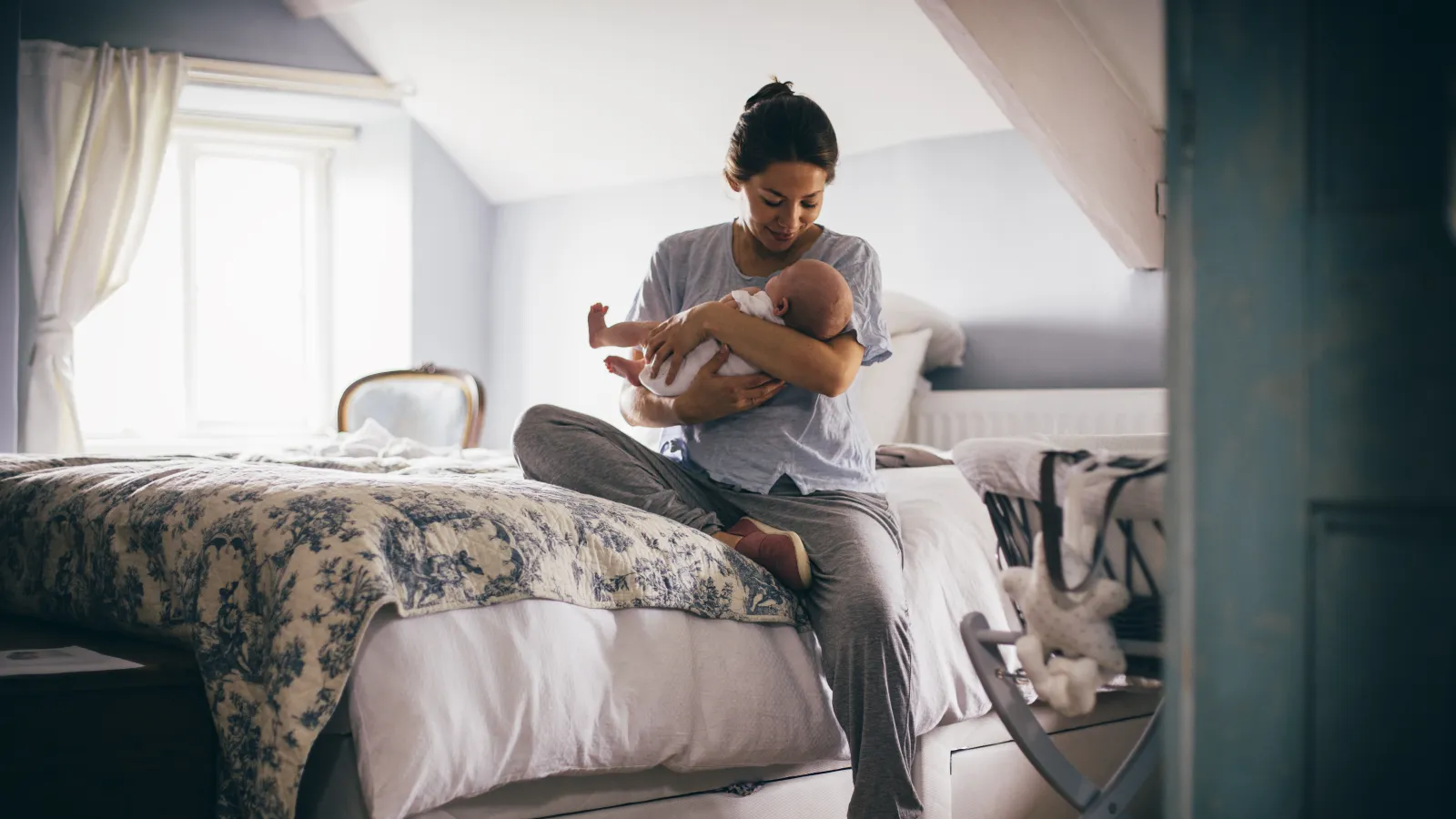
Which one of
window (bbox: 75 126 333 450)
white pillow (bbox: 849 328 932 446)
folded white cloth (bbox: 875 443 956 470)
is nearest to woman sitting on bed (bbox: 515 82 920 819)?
folded white cloth (bbox: 875 443 956 470)

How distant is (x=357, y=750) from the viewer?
1225 mm

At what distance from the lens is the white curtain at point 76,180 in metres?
4.39

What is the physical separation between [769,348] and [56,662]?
0.94 m

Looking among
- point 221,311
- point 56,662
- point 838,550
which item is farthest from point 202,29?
point 838,550

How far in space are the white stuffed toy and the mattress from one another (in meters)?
0.21

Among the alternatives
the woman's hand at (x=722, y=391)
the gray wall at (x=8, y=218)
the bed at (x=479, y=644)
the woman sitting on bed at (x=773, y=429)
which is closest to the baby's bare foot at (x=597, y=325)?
the woman sitting on bed at (x=773, y=429)

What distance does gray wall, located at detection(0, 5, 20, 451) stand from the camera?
402 cm

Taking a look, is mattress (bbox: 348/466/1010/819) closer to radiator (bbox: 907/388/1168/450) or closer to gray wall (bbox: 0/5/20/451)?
radiator (bbox: 907/388/1168/450)

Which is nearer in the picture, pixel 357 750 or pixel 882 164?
pixel 357 750

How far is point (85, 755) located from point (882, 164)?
3.11m

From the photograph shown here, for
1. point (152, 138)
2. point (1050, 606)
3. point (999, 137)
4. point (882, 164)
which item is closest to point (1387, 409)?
point (1050, 606)

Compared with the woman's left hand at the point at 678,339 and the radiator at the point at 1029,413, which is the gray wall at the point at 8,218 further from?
the woman's left hand at the point at 678,339

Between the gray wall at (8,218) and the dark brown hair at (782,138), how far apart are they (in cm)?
317

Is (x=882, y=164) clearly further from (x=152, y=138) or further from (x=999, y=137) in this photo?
(x=152, y=138)
